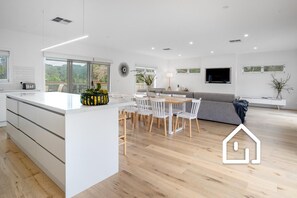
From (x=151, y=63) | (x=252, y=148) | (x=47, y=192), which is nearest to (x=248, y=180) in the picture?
(x=252, y=148)

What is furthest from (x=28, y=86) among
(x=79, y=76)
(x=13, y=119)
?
(x=13, y=119)

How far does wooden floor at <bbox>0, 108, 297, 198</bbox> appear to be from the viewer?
6.37ft

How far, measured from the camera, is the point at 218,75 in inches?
358

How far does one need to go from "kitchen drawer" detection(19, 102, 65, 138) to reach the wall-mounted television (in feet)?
27.8

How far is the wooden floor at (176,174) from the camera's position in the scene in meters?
1.94

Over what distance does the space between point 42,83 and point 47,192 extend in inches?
175

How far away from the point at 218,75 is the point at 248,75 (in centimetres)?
138

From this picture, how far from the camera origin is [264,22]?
4090 mm

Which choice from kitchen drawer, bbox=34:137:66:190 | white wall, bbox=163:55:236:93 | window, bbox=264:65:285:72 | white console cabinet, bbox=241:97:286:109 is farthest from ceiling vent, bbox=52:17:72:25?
window, bbox=264:65:285:72

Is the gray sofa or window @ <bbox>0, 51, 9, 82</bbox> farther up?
window @ <bbox>0, 51, 9, 82</bbox>

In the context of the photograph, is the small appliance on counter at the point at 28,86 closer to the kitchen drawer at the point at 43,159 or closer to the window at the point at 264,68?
the kitchen drawer at the point at 43,159

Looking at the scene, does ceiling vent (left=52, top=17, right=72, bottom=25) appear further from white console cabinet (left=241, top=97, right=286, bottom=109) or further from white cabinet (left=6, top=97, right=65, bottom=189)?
white console cabinet (left=241, top=97, right=286, bottom=109)

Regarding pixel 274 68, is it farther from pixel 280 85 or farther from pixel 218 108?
pixel 218 108

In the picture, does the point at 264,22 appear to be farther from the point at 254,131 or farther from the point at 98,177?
the point at 98,177
